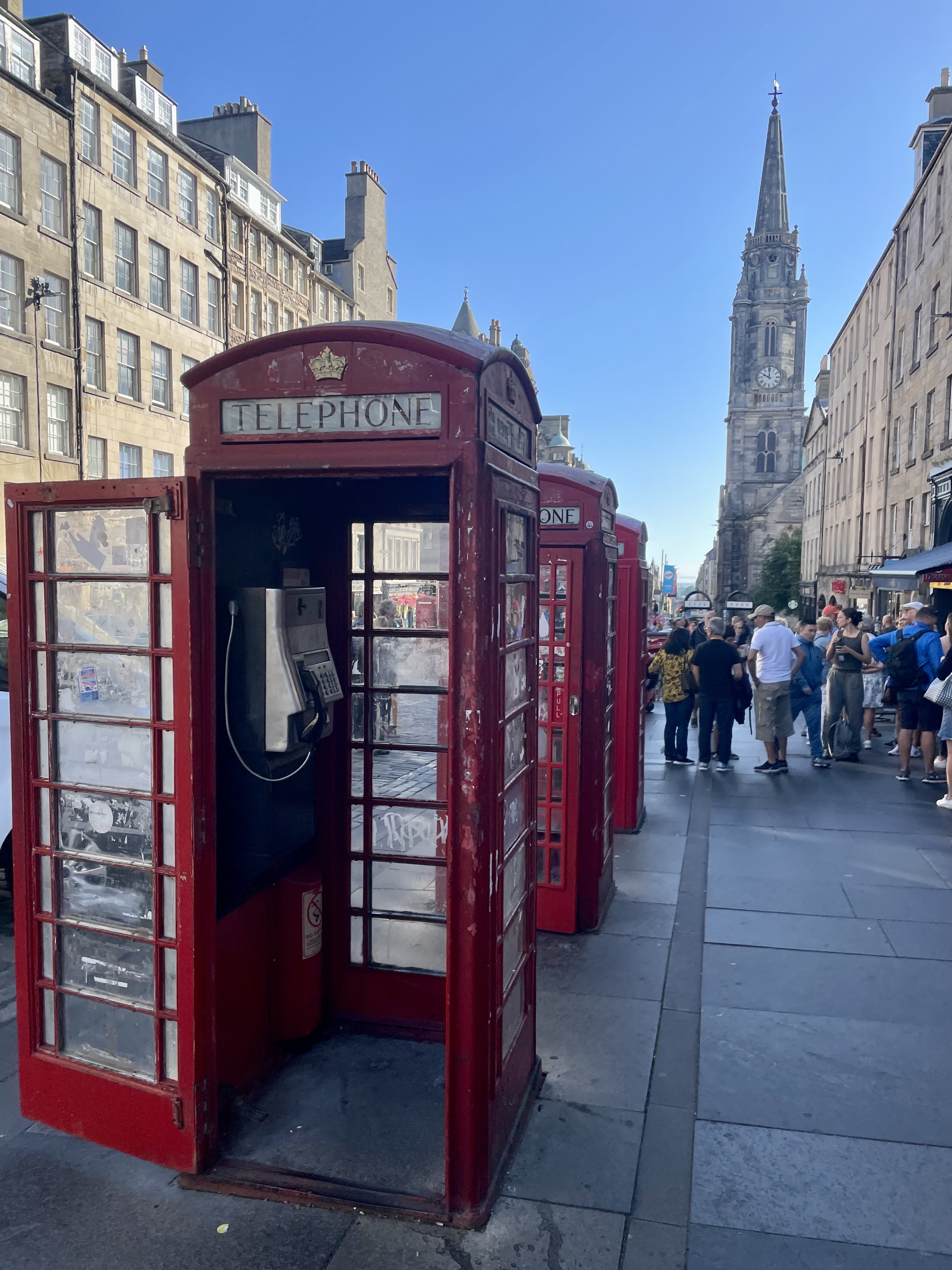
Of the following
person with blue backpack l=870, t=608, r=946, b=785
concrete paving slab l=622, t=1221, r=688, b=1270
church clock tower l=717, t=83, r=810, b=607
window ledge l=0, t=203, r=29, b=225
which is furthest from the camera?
church clock tower l=717, t=83, r=810, b=607

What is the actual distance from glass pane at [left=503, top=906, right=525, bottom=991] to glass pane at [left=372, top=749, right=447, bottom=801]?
0.71 metres

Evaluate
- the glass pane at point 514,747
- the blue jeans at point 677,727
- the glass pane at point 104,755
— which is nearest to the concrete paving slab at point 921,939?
the glass pane at point 514,747

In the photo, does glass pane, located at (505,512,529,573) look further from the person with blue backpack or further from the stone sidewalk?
the person with blue backpack

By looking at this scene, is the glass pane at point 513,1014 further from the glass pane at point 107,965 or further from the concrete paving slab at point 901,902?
the concrete paving slab at point 901,902

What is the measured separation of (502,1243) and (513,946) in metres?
0.98

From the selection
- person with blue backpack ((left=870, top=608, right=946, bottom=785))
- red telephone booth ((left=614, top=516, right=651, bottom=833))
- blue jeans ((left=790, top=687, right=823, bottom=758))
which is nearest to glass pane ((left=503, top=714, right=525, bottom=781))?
red telephone booth ((left=614, top=516, right=651, bottom=833))

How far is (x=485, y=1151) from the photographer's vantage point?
10.2 ft

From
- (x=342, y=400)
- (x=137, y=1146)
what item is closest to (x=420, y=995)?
(x=137, y=1146)

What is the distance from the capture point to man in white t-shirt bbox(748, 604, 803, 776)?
9.98 m

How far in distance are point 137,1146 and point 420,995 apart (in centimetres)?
139

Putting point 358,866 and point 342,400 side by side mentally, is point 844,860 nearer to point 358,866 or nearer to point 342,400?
point 358,866

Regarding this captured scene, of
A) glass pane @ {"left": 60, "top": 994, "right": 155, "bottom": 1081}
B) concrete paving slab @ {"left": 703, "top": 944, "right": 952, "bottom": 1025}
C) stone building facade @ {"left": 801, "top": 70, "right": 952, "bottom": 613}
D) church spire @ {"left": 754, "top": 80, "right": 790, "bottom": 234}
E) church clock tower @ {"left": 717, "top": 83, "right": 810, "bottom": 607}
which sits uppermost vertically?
church spire @ {"left": 754, "top": 80, "right": 790, "bottom": 234}

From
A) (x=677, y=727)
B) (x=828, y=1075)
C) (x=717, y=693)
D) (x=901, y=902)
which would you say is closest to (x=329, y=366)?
(x=828, y=1075)

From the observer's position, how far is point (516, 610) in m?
3.52
